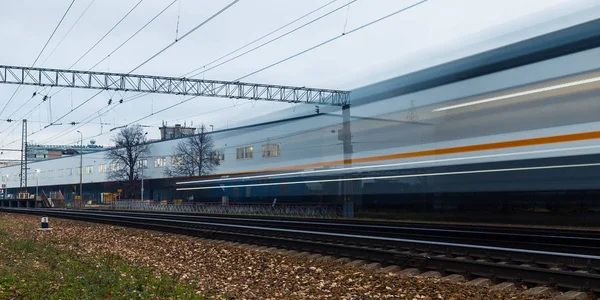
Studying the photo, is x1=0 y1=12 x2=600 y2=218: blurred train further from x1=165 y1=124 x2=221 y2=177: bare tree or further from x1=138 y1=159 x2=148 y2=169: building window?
x1=138 y1=159 x2=148 y2=169: building window

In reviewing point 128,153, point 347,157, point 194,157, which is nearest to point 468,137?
point 347,157

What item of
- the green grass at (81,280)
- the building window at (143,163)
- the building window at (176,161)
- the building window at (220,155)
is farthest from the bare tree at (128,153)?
the green grass at (81,280)

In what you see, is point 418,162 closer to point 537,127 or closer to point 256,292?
point 537,127

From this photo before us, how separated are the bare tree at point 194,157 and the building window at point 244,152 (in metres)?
6.54

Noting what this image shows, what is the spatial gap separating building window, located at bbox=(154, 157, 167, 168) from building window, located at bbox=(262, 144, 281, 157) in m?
32.6

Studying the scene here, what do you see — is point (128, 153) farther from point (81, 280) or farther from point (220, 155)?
point (81, 280)

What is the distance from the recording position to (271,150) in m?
33.2

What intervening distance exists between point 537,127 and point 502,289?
10823mm

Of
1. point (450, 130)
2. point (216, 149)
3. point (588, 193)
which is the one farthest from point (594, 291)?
point (216, 149)

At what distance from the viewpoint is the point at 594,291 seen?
8.35m

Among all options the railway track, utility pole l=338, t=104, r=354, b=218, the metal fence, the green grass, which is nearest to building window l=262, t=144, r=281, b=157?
the metal fence

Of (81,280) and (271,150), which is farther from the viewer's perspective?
(271,150)

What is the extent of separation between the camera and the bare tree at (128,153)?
69.6 meters

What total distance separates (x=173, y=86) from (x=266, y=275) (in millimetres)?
24968
